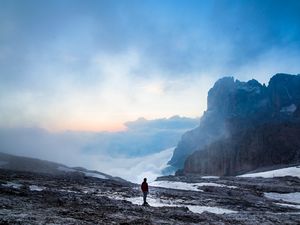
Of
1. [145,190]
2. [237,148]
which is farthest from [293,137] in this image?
[145,190]

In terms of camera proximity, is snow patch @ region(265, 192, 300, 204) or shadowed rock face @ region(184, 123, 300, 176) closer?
snow patch @ region(265, 192, 300, 204)

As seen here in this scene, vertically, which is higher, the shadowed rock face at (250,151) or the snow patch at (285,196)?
the shadowed rock face at (250,151)

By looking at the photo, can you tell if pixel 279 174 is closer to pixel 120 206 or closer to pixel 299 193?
pixel 299 193

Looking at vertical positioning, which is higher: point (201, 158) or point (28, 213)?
point (201, 158)

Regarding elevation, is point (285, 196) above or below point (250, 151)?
below

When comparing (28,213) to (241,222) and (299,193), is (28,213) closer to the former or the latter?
(241,222)

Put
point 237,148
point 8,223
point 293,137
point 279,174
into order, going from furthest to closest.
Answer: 1. point 237,148
2. point 293,137
3. point 279,174
4. point 8,223

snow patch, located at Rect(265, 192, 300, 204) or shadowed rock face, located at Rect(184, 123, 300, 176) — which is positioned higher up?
shadowed rock face, located at Rect(184, 123, 300, 176)

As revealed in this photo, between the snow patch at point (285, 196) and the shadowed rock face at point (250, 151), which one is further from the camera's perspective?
the shadowed rock face at point (250, 151)

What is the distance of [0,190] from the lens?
94.5ft

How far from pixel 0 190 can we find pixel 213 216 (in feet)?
61.8

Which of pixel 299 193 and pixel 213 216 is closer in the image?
pixel 213 216

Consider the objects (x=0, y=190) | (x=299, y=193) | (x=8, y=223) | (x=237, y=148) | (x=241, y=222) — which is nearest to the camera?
(x=8, y=223)

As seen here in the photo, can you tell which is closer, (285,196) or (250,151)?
(285,196)
